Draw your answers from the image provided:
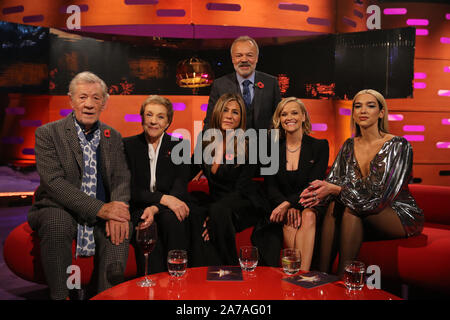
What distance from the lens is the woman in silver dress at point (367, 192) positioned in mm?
2303

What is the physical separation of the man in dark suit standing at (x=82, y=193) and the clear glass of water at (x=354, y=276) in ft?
3.73

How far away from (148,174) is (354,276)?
159cm

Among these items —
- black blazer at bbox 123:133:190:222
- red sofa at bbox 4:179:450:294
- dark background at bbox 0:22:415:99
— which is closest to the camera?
red sofa at bbox 4:179:450:294

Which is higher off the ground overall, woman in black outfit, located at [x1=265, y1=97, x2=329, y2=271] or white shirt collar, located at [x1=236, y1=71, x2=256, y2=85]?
white shirt collar, located at [x1=236, y1=71, x2=256, y2=85]

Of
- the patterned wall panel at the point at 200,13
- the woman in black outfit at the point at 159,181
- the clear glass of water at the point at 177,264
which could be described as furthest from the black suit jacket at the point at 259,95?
the patterned wall panel at the point at 200,13

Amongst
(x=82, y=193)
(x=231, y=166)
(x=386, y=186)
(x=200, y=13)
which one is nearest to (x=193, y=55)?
(x=200, y=13)

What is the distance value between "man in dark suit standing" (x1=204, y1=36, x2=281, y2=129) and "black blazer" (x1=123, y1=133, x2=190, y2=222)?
26.4 inches

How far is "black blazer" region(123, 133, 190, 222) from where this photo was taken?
255 centimetres

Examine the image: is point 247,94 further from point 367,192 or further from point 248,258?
point 248,258

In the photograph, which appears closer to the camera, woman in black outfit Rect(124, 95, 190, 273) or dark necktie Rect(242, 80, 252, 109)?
woman in black outfit Rect(124, 95, 190, 273)

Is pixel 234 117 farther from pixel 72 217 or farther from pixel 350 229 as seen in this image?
pixel 72 217

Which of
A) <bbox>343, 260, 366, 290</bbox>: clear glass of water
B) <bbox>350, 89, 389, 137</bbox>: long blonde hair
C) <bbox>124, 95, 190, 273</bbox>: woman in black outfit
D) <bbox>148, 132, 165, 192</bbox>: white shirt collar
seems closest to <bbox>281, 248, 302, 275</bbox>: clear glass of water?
<bbox>343, 260, 366, 290</bbox>: clear glass of water

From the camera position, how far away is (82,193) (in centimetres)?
222

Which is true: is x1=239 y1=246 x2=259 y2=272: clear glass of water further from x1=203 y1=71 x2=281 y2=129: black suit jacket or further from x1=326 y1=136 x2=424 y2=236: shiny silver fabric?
x1=203 y1=71 x2=281 y2=129: black suit jacket
